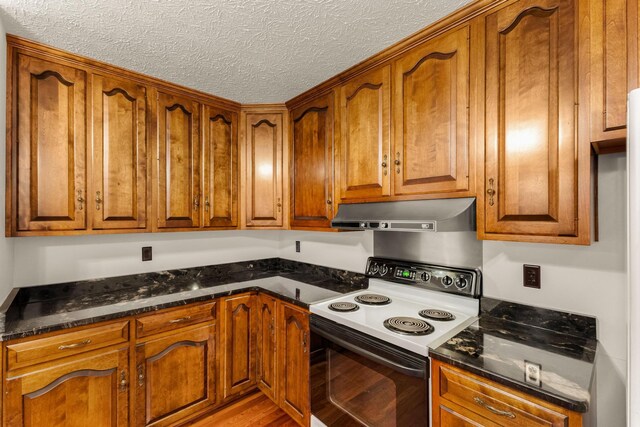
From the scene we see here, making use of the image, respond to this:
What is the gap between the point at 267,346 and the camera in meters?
2.20

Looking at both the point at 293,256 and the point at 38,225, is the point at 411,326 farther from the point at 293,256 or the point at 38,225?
the point at 38,225

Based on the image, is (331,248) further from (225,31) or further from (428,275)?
(225,31)

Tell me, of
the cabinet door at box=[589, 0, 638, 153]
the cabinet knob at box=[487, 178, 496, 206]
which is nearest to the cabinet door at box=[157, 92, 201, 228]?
the cabinet knob at box=[487, 178, 496, 206]

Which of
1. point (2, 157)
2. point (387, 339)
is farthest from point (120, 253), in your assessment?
point (387, 339)

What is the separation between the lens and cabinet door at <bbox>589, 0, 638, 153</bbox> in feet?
3.29

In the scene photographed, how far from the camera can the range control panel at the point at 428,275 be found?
1620 millimetres

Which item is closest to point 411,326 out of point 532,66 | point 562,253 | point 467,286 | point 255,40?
point 467,286

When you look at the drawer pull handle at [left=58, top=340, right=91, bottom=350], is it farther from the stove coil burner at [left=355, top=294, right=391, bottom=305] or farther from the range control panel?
the range control panel

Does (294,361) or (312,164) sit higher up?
(312,164)

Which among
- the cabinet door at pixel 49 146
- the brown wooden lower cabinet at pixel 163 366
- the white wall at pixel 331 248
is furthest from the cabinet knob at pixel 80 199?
the white wall at pixel 331 248

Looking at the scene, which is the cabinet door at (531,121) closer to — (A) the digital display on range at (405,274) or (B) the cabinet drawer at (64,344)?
(A) the digital display on range at (405,274)

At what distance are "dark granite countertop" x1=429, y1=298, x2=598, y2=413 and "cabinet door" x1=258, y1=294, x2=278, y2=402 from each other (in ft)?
4.14

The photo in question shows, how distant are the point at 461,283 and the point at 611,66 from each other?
1.10 metres

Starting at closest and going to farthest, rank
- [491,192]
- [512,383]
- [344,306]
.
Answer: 1. [512,383]
2. [491,192]
3. [344,306]
